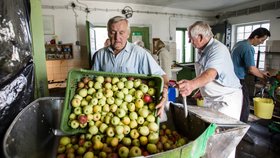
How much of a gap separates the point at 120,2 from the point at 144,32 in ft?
3.41

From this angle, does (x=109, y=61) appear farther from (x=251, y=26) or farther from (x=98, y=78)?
(x=251, y=26)

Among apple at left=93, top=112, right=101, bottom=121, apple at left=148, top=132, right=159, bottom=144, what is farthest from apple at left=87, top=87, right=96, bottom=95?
apple at left=148, top=132, right=159, bottom=144

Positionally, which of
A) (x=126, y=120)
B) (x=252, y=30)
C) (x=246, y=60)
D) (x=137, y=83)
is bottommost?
Answer: (x=126, y=120)

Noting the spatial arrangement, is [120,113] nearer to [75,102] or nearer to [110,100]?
[110,100]

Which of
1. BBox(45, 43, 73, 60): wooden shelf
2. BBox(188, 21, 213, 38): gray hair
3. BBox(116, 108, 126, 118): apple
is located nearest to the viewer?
BBox(116, 108, 126, 118): apple

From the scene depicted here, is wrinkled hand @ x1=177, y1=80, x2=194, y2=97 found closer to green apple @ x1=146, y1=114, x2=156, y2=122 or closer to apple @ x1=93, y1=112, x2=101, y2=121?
green apple @ x1=146, y1=114, x2=156, y2=122

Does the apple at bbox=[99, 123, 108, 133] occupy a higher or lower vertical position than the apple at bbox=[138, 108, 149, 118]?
lower

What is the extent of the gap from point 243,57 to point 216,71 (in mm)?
1199

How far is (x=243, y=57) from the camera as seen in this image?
2.46 m

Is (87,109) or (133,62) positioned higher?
(133,62)

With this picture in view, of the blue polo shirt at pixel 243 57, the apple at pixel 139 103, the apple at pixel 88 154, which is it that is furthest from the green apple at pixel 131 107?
the blue polo shirt at pixel 243 57

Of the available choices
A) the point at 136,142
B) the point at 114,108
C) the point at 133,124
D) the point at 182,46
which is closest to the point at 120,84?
the point at 114,108

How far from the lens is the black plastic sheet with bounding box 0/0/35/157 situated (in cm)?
95

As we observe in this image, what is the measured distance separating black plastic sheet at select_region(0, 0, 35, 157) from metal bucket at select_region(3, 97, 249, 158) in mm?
77
